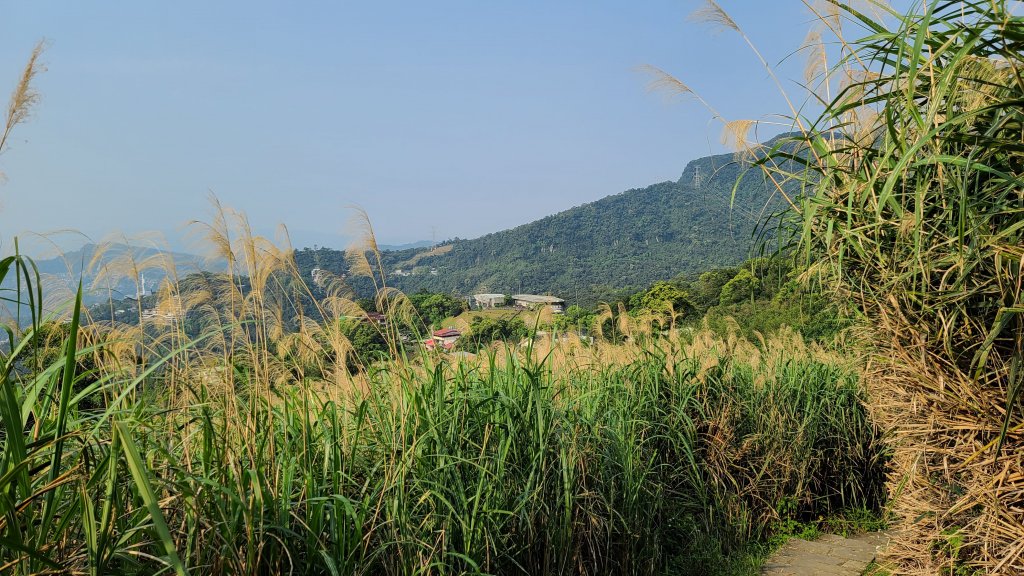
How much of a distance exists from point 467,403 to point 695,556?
6.84 feet

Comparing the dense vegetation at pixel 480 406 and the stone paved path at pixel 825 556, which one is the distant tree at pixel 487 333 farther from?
the stone paved path at pixel 825 556

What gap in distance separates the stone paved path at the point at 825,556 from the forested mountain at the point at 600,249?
5166 cm

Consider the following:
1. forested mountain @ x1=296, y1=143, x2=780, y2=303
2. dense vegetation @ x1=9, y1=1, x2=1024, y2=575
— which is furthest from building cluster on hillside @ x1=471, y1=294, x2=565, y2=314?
forested mountain @ x1=296, y1=143, x2=780, y2=303

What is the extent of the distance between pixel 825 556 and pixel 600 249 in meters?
76.4

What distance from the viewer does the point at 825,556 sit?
183 inches

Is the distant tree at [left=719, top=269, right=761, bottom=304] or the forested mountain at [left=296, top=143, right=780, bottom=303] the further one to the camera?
the forested mountain at [left=296, top=143, right=780, bottom=303]

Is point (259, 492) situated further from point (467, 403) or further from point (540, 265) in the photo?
point (540, 265)

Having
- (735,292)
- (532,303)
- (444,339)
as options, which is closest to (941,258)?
(444,339)

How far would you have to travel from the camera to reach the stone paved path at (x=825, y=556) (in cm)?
434

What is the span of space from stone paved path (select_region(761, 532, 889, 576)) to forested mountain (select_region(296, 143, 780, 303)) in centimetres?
5166

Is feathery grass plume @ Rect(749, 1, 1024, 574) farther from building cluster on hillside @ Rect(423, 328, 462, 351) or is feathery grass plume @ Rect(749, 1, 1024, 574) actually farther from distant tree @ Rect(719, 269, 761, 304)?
distant tree @ Rect(719, 269, 761, 304)

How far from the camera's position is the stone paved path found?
4.34 m

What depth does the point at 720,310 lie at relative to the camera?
19.7 m

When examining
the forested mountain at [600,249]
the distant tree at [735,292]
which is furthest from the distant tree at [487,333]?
the forested mountain at [600,249]
